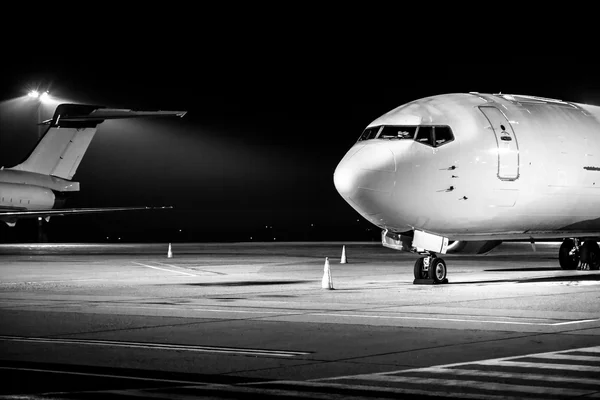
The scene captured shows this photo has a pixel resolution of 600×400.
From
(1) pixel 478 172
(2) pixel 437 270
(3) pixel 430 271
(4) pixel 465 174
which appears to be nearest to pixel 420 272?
(3) pixel 430 271

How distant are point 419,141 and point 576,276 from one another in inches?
250

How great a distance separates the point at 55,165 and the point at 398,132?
3076cm

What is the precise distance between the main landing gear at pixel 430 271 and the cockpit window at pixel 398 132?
2.82m

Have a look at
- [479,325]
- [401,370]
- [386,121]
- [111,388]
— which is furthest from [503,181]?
[111,388]

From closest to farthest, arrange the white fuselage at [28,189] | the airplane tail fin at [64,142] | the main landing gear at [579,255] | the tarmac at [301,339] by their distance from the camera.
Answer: the tarmac at [301,339] → the main landing gear at [579,255] → the white fuselage at [28,189] → the airplane tail fin at [64,142]

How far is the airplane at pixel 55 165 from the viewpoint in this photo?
45531mm

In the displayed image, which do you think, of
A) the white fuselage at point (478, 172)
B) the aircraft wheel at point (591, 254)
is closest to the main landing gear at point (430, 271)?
the white fuselage at point (478, 172)

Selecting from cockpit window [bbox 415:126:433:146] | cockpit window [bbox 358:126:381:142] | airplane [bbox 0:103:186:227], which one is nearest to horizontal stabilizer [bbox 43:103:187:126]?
airplane [bbox 0:103:186:227]

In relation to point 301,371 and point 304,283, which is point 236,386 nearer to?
point 301,371

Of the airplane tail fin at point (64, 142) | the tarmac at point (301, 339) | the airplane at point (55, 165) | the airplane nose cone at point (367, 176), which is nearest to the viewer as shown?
the tarmac at point (301, 339)

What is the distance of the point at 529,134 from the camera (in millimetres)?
23438

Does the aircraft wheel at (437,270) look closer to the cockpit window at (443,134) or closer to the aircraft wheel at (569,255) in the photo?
the cockpit window at (443,134)

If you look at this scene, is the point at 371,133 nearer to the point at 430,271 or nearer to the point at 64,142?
the point at 430,271

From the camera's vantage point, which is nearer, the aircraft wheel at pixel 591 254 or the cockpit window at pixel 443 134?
the cockpit window at pixel 443 134
